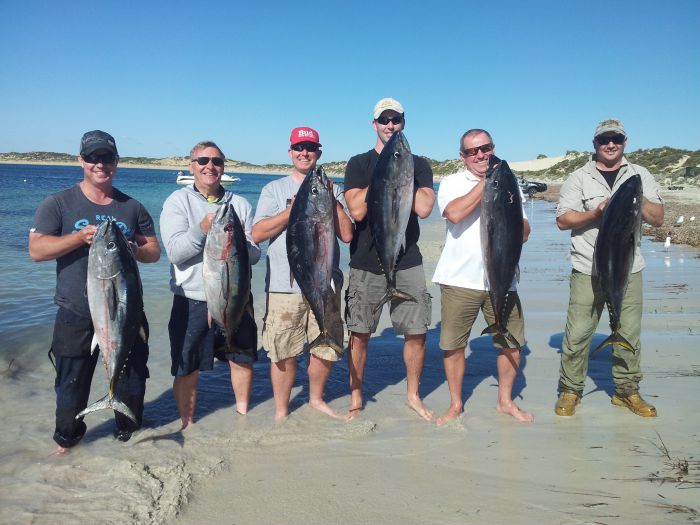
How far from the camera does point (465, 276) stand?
4.13m

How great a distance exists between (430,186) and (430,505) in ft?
7.52

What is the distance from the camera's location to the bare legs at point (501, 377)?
4234 mm

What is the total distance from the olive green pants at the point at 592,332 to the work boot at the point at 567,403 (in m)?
0.05

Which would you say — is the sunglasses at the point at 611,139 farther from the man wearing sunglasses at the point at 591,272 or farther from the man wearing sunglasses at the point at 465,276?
the man wearing sunglasses at the point at 465,276

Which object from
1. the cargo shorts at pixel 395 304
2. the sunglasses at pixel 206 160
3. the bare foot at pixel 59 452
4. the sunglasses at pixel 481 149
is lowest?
the bare foot at pixel 59 452

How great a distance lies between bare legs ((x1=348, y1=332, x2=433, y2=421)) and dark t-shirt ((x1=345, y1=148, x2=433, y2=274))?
24.4 inches

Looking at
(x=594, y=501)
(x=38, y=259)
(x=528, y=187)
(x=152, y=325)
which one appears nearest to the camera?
(x=594, y=501)

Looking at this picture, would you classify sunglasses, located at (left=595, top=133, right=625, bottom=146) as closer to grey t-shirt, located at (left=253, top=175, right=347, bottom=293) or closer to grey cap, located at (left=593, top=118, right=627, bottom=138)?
grey cap, located at (left=593, top=118, right=627, bottom=138)

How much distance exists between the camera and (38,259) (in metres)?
3.44

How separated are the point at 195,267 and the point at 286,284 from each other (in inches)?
28.4

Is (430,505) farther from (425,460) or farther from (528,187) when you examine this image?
(528,187)

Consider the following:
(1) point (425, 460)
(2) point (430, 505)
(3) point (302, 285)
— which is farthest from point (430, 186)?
(2) point (430, 505)

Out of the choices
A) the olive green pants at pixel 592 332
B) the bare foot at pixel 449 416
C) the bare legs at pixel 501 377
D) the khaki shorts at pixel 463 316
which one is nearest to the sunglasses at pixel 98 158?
the khaki shorts at pixel 463 316

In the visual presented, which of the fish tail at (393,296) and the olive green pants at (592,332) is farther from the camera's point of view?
the olive green pants at (592,332)
